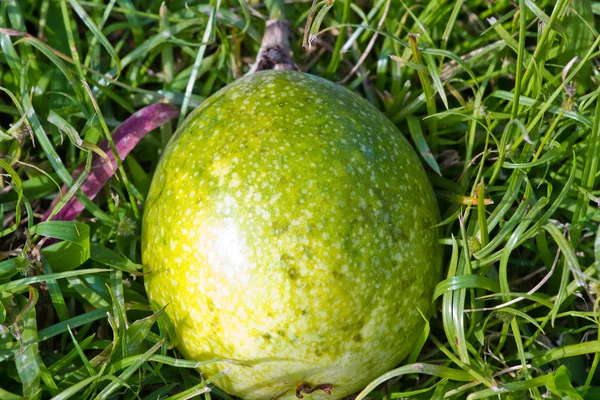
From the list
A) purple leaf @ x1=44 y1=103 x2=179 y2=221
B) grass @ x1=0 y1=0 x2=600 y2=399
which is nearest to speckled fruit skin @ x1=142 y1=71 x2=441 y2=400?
grass @ x1=0 y1=0 x2=600 y2=399

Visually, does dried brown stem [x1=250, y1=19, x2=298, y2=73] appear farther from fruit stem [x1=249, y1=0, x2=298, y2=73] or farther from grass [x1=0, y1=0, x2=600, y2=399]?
grass [x1=0, y1=0, x2=600, y2=399]

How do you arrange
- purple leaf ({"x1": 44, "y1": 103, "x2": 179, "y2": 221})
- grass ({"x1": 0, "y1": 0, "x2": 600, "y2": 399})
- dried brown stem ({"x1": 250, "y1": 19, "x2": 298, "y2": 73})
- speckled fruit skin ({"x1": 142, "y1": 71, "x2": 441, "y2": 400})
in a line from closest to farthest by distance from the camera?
speckled fruit skin ({"x1": 142, "y1": 71, "x2": 441, "y2": 400}) → grass ({"x1": 0, "y1": 0, "x2": 600, "y2": 399}) → purple leaf ({"x1": 44, "y1": 103, "x2": 179, "y2": 221}) → dried brown stem ({"x1": 250, "y1": 19, "x2": 298, "y2": 73})

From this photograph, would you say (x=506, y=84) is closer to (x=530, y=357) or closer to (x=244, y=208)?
(x=530, y=357)

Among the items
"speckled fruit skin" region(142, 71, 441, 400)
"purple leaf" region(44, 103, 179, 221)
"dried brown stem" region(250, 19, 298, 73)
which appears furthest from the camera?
"dried brown stem" region(250, 19, 298, 73)

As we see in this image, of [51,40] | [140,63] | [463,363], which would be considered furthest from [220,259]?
[51,40]

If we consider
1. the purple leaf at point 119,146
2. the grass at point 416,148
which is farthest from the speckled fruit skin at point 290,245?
the purple leaf at point 119,146
